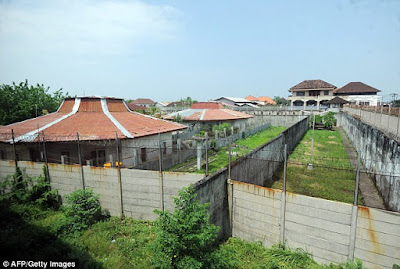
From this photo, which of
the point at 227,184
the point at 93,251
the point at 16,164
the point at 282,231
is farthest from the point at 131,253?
the point at 16,164

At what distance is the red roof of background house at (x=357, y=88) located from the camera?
60500 millimetres

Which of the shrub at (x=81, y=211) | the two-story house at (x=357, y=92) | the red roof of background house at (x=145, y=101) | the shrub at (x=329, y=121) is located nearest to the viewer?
the shrub at (x=81, y=211)

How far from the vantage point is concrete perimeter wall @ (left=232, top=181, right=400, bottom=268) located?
581cm

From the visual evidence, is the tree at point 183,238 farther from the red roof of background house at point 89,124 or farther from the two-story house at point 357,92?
the two-story house at point 357,92

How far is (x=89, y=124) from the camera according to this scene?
18.7 m

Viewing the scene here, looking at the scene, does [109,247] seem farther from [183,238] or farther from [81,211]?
[183,238]

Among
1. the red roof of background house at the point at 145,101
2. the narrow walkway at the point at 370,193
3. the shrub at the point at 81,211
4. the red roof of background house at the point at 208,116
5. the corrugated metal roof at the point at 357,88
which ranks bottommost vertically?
the narrow walkway at the point at 370,193

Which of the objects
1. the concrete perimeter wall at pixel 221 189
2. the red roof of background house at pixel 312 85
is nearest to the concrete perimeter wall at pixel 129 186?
the concrete perimeter wall at pixel 221 189

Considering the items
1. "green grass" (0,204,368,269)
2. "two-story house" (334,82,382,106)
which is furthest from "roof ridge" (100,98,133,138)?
"two-story house" (334,82,382,106)

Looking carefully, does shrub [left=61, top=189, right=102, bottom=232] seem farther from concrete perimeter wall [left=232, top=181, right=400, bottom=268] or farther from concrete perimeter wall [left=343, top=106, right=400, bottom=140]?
concrete perimeter wall [left=343, top=106, right=400, bottom=140]

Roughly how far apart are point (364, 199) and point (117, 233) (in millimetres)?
10825

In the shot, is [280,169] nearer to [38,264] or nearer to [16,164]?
[38,264]

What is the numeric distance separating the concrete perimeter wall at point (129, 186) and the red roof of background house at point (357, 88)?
225 feet

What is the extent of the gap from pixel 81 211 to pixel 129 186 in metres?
1.92
